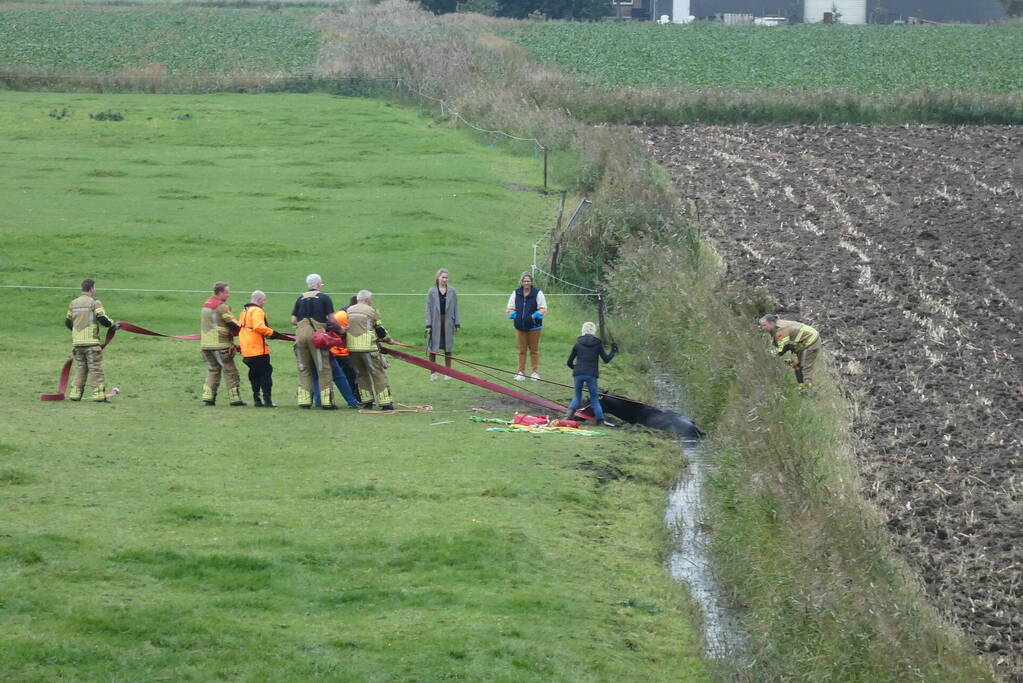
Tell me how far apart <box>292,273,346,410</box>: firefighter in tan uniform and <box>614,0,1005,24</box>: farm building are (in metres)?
98.7

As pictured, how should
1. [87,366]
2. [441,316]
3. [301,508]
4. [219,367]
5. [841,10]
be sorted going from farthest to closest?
[841,10]
[441,316]
[219,367]
[87,366]
[301,508]

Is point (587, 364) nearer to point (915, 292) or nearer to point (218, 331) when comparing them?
point (218, 331)

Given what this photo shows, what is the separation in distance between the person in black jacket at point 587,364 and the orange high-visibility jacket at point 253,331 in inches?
175

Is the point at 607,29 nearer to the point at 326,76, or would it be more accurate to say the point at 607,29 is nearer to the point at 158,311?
the point at 326,76

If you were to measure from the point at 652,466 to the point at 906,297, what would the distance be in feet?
34.7

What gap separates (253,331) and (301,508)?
564cm

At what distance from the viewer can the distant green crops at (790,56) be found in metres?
62.3

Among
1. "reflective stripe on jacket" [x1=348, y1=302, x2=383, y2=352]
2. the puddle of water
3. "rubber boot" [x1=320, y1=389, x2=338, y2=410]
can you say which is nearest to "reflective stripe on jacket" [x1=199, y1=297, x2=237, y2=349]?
"rubber boot" [x1=320, y1=389, x2=338, y2=410]

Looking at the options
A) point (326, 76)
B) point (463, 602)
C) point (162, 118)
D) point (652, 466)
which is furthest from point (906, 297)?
point (326, 76)

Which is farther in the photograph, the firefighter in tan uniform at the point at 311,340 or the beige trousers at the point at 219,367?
the beige trousers at the point at 219,367

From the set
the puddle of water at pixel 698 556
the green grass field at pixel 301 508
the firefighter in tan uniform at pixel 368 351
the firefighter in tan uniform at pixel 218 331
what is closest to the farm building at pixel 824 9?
the green grass field at pixel 301 508

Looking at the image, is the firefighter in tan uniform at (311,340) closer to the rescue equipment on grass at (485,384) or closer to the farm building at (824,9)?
the rescue equipment on grass at (485,384)

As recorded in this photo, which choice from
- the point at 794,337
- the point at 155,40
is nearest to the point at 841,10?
the point at 155,40

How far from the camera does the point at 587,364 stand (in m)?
20.4
